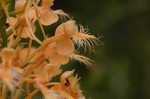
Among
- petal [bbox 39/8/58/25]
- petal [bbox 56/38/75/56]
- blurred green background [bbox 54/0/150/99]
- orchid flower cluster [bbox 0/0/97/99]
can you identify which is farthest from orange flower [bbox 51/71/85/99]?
blurred green background [bbox 54/0/150/99]

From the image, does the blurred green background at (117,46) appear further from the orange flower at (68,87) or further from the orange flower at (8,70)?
the orange flower at (8,70)

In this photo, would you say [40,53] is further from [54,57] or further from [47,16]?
[47,16]

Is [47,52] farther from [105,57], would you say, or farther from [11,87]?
[105,57]

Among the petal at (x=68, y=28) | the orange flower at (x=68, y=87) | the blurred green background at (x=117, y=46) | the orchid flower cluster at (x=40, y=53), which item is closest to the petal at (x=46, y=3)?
the orchid flower cluster at (x=40, y=53)

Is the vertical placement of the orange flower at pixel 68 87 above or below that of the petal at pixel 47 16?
below

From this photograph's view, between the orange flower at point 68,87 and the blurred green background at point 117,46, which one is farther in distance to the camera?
the blurred green background at point 117,46

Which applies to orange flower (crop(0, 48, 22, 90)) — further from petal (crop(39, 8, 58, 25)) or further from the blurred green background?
the blurred green background
